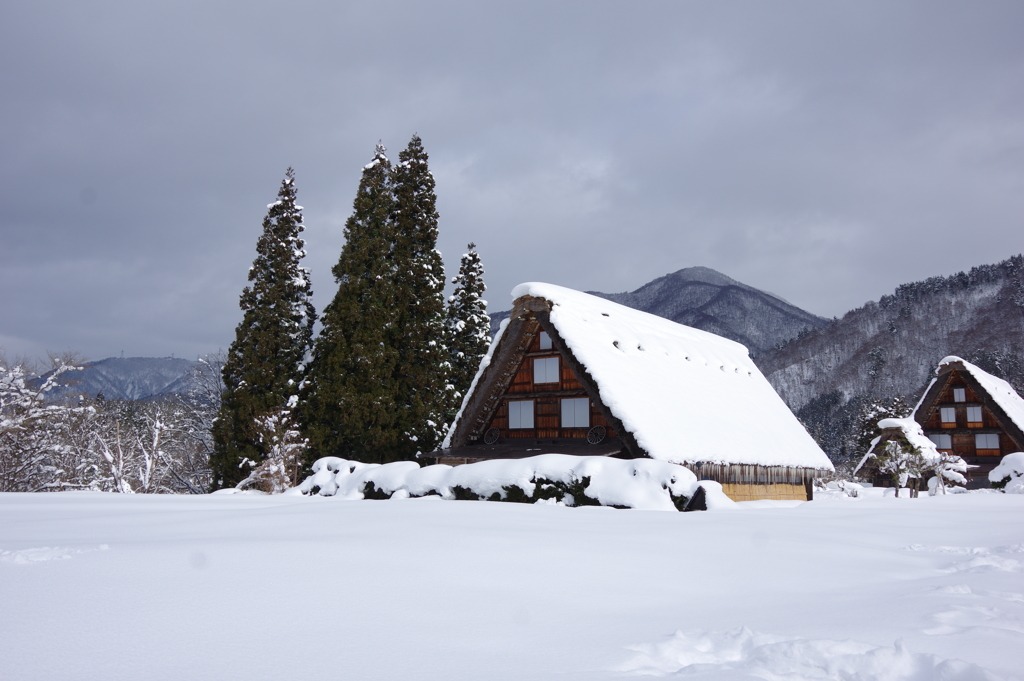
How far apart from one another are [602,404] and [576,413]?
7.47ft

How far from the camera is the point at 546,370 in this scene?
2239 cm

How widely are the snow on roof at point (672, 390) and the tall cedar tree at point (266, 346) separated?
10.6m

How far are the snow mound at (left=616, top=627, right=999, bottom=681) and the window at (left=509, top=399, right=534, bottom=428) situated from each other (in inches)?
740

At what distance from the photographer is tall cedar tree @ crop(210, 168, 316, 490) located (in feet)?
84.1

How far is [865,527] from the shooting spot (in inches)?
393

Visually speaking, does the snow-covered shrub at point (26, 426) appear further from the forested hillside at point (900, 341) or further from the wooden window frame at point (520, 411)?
the forested hillside at point (900, 341)

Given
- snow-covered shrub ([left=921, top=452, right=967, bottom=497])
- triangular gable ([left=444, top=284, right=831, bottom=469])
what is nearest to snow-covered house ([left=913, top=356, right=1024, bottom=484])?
snow-covered shrub ([left=921, top=452, right=967, bottom=497])

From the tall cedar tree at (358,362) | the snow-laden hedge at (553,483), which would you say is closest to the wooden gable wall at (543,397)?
the tall cedar tree at (358,362)

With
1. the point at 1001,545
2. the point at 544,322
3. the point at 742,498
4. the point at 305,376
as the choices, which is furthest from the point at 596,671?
the point at 305,376

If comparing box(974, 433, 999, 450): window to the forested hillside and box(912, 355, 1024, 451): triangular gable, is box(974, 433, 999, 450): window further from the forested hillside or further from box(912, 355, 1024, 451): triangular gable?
the forested hillside

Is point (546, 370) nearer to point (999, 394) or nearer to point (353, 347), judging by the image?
point (353, 347)

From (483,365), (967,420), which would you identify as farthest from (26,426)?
(967,420)

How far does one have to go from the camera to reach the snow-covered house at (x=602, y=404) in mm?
19531

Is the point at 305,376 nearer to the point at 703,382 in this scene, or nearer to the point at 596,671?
the point at 703,382
